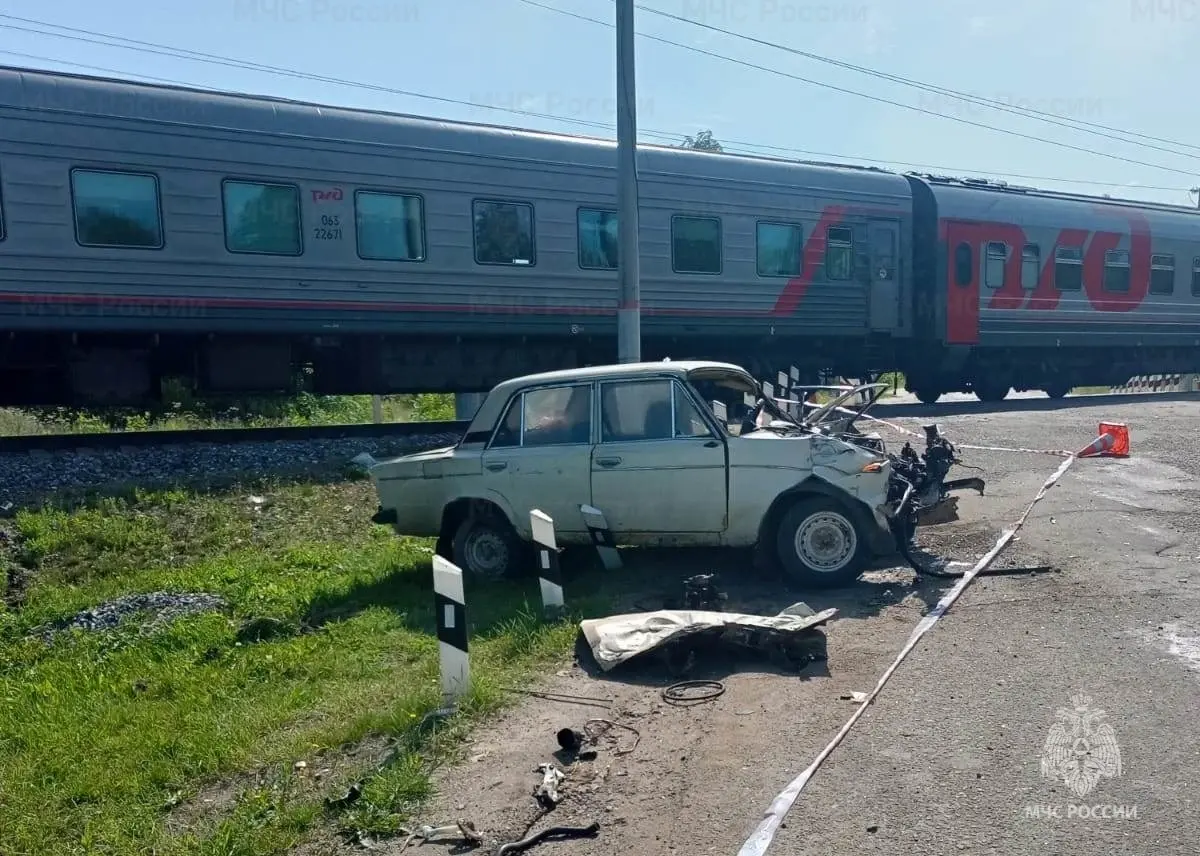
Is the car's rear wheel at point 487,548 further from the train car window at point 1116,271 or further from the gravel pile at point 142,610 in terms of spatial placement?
the train car window at point 1116,271

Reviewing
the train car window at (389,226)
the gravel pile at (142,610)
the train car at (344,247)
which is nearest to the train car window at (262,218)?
the train car at (344,247)

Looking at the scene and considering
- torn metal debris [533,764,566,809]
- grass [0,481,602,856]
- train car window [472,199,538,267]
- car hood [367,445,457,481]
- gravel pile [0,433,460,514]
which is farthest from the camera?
train car window [472,199,538,267]

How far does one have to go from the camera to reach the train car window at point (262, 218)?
37.6ft

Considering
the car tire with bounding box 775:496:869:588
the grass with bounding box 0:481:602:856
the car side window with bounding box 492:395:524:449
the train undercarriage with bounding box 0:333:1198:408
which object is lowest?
the grass with bounding box 0:481:602:856

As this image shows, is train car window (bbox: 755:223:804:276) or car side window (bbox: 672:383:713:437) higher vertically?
train car window (bbox: 755:223:804:276)

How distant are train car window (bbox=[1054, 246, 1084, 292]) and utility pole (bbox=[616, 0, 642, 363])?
11.0 metres

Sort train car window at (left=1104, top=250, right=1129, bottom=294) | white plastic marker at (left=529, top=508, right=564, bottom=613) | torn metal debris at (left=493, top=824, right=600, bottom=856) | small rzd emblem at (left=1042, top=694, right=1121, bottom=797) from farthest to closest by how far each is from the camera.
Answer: train car window at (left=1104, top=250, right=1129, bottom=294)
white plastic marker at (left=529, top=508, right=564, bottom=613)
small rzd emblem at (left=1042, top=694, right=1121, bottom=797)
torn metal debris at (left=493, top=824, right=600, bottom=856)

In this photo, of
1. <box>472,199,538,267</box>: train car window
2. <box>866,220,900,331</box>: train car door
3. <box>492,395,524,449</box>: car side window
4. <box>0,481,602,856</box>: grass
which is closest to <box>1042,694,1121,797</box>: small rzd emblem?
<box>0,481,602,856</box>: grass

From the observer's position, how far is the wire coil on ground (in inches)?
186

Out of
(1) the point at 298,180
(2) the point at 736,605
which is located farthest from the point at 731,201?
(2) the point at 736,605

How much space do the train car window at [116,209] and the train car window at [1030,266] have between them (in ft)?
45.7

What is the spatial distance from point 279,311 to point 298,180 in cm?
152

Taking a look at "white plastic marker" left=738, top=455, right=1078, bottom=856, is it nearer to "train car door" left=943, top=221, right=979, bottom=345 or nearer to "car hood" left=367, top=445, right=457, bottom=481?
"car hood" left=367, top=445, right=457, bottom=481

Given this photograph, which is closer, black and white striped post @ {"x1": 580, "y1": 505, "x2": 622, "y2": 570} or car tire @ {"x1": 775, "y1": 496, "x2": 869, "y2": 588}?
car tire @ {"x1": 775, "y1": 496, "x2": 869, "y2": 588}
